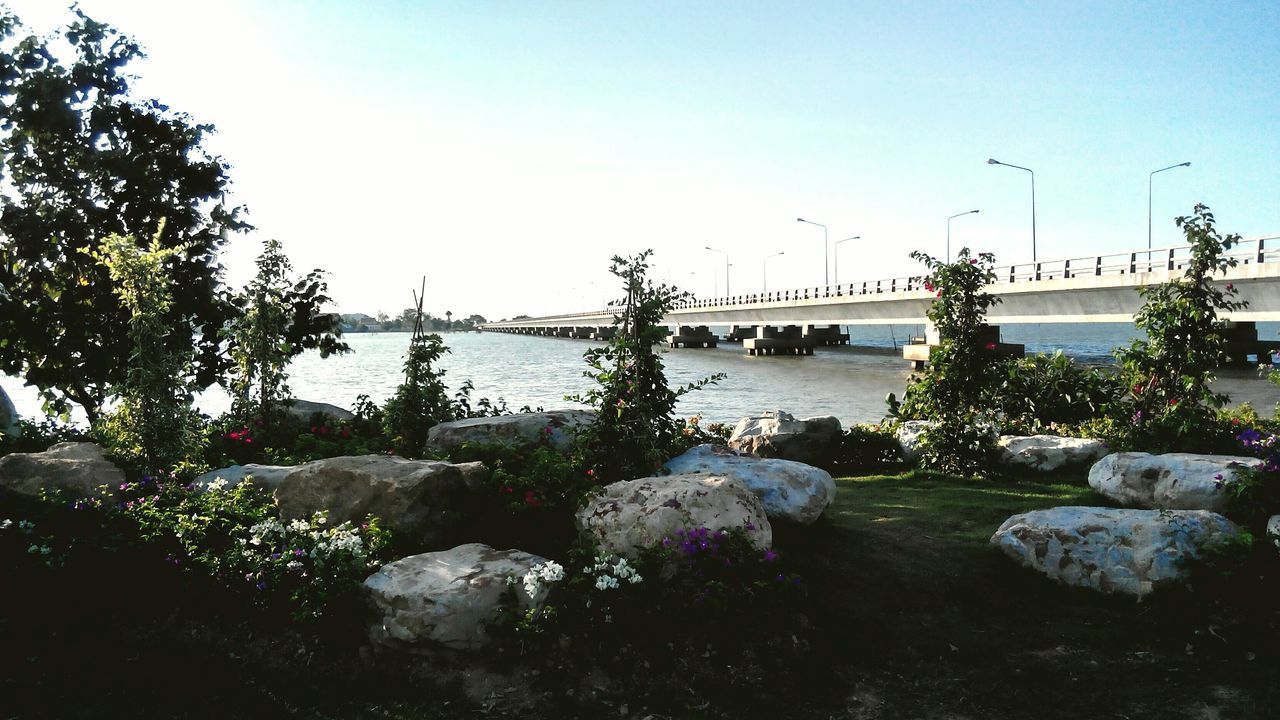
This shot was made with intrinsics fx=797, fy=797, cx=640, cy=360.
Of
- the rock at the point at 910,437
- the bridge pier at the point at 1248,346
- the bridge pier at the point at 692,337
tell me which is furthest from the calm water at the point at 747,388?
the bridge pier at the point at 692,337

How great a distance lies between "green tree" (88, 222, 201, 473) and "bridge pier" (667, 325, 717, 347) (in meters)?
88.1

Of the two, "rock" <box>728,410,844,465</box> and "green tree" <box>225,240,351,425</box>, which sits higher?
"green tree" <box>225,240,351,425</box>

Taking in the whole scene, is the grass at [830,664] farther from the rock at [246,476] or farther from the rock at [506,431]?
the rock at [506,431]

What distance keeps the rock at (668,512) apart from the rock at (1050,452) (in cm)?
699

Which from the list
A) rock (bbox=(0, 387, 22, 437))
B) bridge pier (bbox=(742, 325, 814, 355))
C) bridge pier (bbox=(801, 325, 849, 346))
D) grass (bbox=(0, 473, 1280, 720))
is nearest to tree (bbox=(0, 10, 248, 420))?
rock (bbox=(0, 387, 22, 437))

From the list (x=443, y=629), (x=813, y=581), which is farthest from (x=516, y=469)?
(x=813, y=581)

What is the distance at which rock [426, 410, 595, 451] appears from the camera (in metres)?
9.99

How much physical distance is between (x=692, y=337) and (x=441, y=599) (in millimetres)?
93808

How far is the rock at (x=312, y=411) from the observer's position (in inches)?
510

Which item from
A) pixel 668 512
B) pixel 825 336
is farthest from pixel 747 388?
pixel 825 336

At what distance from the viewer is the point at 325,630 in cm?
607

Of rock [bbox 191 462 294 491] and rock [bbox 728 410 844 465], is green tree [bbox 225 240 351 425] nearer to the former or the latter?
rock [bbox 191 462 294 491]

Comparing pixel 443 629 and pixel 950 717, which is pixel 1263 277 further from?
pixel 443 629

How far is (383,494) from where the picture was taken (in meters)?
7.32
